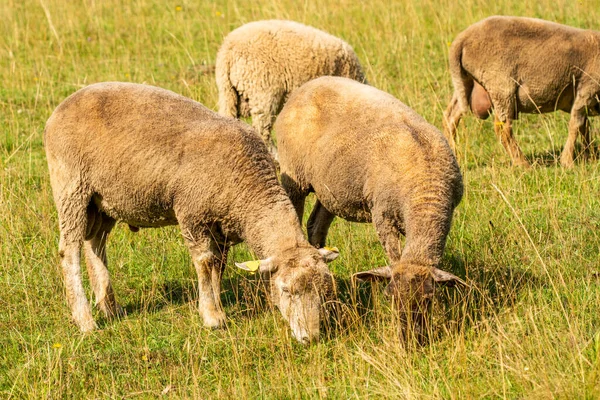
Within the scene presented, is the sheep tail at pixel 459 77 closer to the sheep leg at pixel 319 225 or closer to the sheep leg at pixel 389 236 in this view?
the sheep leg at pixel 319 225

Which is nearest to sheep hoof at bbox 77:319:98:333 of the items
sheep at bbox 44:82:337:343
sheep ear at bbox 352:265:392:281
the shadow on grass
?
sheep at bbox 44:82:337:343

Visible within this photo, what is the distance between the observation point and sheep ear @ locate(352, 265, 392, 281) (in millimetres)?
5621

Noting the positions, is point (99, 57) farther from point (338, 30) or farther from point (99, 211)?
point (99, 211)

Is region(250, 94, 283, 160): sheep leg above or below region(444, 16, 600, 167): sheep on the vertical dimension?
below

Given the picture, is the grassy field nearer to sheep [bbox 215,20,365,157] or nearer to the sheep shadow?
the sheep shadow

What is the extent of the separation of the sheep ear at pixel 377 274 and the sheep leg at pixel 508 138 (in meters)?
3.68

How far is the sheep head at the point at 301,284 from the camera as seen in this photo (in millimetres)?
5676

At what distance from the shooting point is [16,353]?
5.92 m

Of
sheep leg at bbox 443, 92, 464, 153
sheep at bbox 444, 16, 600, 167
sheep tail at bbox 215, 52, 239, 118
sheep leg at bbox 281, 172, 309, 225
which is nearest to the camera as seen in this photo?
sheep leg at bbox 281, 172, 309, 225

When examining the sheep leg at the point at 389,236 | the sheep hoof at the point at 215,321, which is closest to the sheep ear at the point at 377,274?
the sheep leg at the point at 389,236

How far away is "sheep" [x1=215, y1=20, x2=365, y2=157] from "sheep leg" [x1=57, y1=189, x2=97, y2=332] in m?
3.00

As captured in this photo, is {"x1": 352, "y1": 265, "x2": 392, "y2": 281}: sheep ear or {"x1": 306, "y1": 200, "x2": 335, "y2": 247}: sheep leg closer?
{"x1": 352, "y1": 265, "x2": 392, "y2": 281}: sheep ear

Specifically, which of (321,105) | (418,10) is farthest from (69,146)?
(418,10)

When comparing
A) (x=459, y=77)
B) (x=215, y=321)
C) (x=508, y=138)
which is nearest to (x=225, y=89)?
(x=459, y=77)
